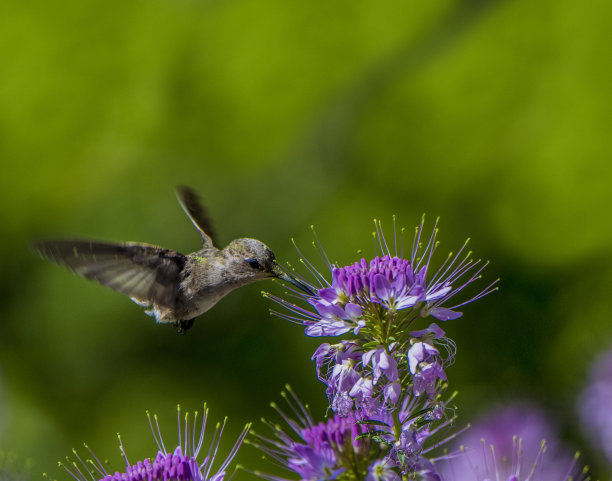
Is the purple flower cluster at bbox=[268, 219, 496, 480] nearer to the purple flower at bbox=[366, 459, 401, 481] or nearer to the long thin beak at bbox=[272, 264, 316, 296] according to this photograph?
the purple flower at bbox=[366, 459, 401, 481]

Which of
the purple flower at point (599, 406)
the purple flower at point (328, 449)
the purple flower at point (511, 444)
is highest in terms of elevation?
the purple flower at point (328, 449)

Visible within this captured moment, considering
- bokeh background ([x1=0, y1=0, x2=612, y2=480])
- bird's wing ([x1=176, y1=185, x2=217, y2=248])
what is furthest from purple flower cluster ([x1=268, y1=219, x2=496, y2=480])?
bokeh background ([x1=0, y1=0, x2=612, y2=480])

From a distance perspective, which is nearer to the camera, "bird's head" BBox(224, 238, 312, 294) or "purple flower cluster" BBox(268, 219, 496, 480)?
"purple flower cluster" BBox(268, 219, 496, 480)

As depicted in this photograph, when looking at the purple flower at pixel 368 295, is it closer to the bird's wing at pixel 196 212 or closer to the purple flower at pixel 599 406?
the bird's wing at pixel 196 212

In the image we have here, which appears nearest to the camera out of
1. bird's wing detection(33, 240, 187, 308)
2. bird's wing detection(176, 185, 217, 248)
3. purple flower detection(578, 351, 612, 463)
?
bird's wing detection(33, 240, 187, 308)

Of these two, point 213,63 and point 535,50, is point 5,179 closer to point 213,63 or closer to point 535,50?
point 213,63

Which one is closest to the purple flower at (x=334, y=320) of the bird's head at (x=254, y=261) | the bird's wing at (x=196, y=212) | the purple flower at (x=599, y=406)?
the bird's head at (x=254, y=261)
